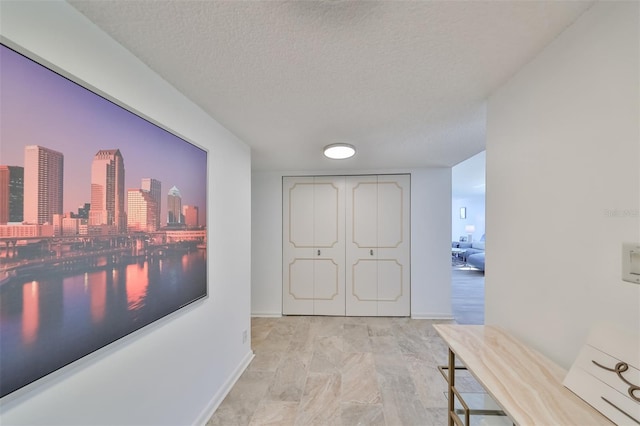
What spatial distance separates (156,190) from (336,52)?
3.85 feet

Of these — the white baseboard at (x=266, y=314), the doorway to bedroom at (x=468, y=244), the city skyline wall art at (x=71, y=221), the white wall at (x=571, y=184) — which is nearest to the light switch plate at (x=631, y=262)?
the white wall at (x=571, y=184)

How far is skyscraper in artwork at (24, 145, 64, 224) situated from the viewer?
2.60ft

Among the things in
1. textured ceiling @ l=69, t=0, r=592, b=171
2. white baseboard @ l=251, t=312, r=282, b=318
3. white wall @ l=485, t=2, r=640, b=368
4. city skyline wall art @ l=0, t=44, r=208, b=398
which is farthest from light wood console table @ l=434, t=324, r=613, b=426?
white baseboard @ l=251, t=312, r=282, b=318

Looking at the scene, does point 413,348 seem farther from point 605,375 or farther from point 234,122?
point 234,122

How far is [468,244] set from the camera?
9320 mm

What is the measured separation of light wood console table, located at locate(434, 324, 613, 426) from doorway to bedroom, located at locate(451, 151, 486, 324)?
238cm

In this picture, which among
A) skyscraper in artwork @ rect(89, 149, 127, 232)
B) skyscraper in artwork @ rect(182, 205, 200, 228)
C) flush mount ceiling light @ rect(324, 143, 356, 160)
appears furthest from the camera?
flush mount ceiling light @ rect(324, 143, 356, 160)

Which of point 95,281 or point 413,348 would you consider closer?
point 95,281

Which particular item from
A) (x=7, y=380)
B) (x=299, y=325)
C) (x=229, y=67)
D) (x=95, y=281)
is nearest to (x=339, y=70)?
(x=229, y=67)

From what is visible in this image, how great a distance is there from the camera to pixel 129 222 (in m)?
1.20

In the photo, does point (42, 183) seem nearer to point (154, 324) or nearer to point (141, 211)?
point (141, 211)

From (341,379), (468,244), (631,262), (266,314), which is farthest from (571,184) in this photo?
(468,244)

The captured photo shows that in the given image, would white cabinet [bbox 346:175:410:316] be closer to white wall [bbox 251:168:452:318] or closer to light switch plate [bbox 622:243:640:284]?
white wall [bbox 251:168:452:318]

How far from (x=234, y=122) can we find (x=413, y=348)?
3.06 meters
